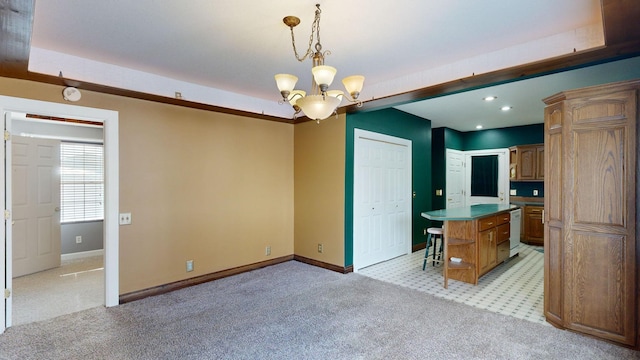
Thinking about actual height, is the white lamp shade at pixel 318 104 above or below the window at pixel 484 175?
above

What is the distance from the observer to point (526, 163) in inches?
260

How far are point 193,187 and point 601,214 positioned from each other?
419cm

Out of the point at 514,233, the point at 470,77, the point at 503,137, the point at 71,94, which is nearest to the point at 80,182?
the point at 71,94

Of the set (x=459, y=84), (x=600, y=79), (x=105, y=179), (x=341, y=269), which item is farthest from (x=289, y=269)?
(x=600, y=79)

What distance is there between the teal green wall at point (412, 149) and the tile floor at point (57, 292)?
316 cm

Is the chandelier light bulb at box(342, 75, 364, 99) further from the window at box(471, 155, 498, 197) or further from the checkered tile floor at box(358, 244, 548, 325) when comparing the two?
the window at box(471, 155, 498, 197)

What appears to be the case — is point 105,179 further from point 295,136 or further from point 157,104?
point 295,136

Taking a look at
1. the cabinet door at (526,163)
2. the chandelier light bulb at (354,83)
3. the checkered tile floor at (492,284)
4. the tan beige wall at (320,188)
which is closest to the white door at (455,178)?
the cabinet door at (526,163)

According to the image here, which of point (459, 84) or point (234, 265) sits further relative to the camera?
point (234, 265)

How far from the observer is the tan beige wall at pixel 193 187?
3455 mm

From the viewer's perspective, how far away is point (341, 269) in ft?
14.7

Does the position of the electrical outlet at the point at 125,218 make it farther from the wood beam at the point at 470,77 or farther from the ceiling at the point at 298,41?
the ceiling at the point at 298,41

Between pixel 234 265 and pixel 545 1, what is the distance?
14.2 ft

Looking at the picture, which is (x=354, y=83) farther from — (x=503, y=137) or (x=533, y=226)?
(x=503, y=137)
